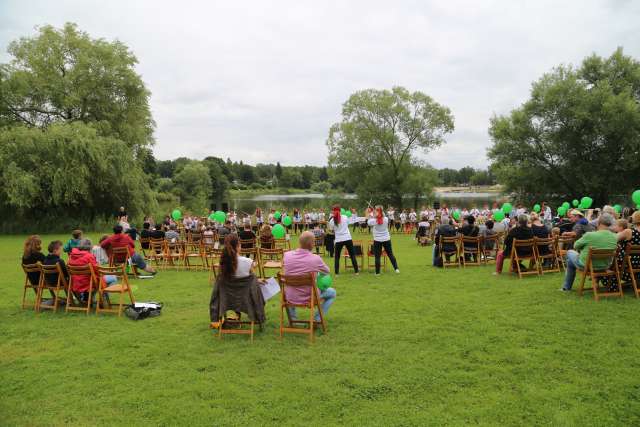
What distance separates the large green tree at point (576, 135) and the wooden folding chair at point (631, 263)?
2579 cm

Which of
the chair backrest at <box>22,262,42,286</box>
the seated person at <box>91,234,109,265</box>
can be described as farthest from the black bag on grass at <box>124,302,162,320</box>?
the seated person at <box>91,234,109,265</box>

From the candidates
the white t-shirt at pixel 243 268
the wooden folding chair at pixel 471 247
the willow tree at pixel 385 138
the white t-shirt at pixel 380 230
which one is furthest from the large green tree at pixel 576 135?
the white t-shirt at pixel 243 268

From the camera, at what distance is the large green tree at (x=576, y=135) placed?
29.1 m

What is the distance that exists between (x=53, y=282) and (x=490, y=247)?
34.0 ft

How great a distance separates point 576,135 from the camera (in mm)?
31094

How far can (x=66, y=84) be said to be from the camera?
26781 mm

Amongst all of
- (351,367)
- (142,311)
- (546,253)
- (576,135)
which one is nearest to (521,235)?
(546,253)

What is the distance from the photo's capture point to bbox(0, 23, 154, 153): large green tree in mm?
26297

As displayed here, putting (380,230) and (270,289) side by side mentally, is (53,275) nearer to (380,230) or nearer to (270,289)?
(270,289)

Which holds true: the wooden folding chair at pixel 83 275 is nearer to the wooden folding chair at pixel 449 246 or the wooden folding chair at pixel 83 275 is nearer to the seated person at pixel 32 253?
the seated person at pixel 32 253

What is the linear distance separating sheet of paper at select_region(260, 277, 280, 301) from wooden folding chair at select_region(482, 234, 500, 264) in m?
6.96

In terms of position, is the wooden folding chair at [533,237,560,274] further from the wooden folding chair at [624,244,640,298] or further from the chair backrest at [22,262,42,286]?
the chair backrest at [22,262,42,286]

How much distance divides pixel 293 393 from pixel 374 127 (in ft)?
125

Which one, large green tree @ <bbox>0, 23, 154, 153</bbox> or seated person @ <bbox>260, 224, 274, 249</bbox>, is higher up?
large green tree @ <bbox>0, 23, 154, 153</bbox>
